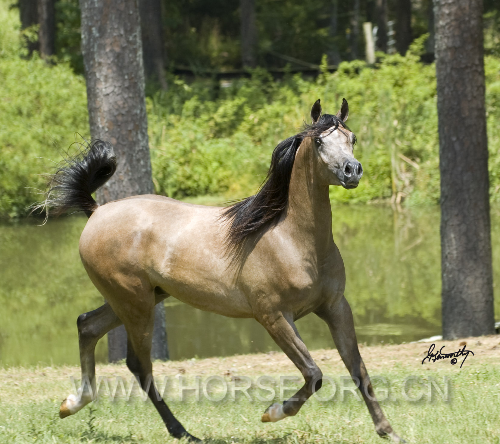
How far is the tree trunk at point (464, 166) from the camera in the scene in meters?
8.65

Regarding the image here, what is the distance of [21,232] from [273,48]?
69.2 feet

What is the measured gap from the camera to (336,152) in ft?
13.9

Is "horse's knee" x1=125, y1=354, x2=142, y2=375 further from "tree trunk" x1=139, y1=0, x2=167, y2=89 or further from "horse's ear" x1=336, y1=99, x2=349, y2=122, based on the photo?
"tree trunk" x1=139, y1=0, x2=167, y2=89

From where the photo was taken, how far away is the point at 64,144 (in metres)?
20.0

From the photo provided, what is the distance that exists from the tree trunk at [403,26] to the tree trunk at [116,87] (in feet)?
71.9

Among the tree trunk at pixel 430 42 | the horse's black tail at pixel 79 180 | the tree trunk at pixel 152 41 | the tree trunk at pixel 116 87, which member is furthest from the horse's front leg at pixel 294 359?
the tree trunk at pixel 430 42

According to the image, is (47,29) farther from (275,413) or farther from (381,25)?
(275,413)

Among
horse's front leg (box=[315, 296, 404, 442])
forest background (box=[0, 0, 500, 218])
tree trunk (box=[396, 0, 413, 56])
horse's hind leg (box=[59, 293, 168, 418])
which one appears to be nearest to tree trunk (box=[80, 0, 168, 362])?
horse's hind leg (box=[59, 293, 168, 418])

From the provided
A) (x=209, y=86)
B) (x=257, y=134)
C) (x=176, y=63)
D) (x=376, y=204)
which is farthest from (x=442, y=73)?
(x=176, y=63)

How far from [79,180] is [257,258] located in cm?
175

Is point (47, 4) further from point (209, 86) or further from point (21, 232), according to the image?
point (21, 232)

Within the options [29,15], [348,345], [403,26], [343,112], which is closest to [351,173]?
[343,112]

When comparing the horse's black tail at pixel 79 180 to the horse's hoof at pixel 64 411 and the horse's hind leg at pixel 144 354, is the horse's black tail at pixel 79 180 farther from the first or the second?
the horse's hoof at pixel 64 411

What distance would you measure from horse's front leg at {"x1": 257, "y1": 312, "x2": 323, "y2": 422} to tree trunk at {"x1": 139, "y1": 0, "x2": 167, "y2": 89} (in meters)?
23.7
